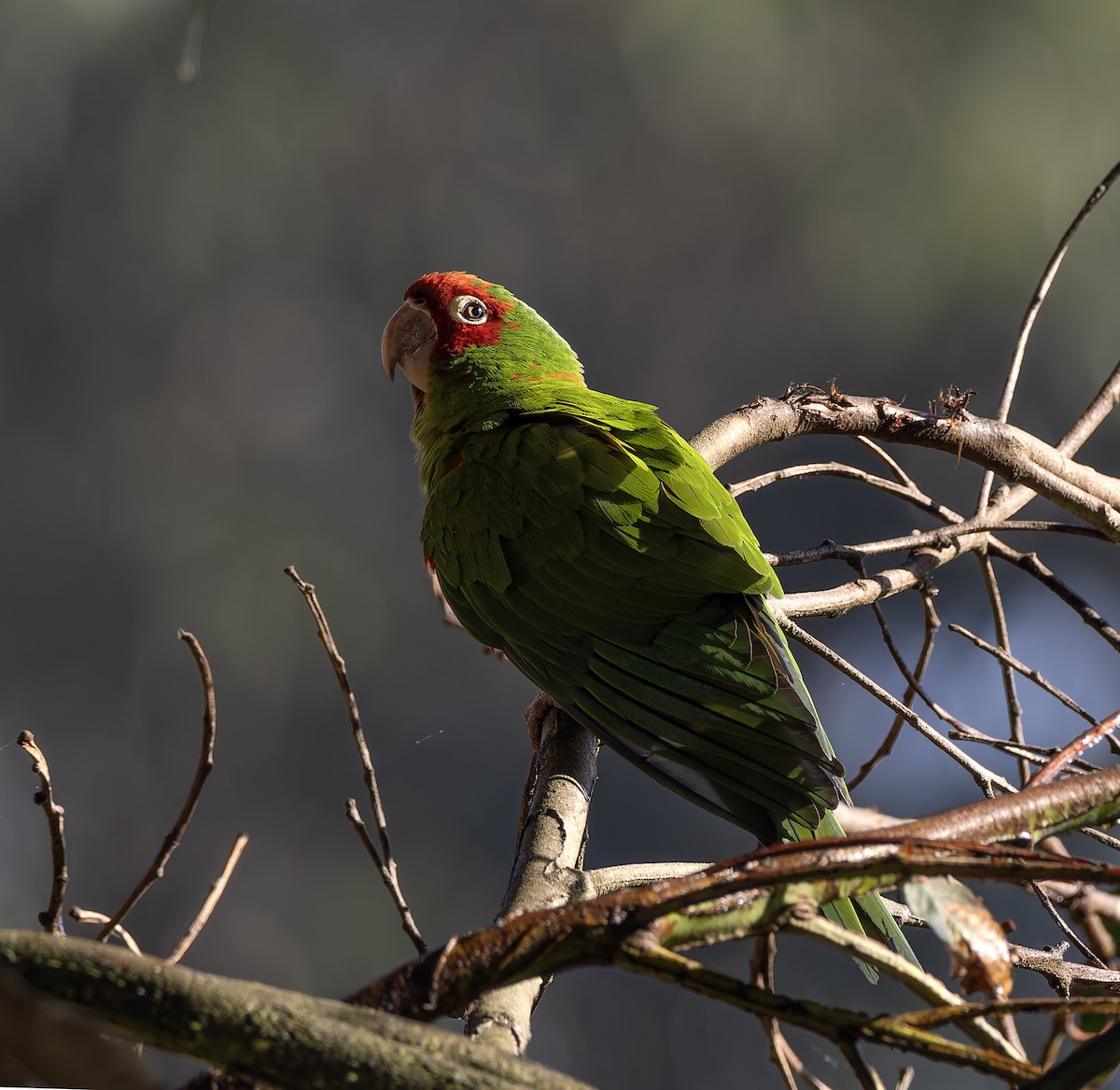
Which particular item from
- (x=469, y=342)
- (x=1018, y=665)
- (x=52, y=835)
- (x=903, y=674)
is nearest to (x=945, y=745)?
(x=1018, y=665)

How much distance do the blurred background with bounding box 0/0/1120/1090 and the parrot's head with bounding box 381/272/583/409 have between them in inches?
62.4

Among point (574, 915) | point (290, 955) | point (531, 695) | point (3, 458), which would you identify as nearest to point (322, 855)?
point (290, 955)

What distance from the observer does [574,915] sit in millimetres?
384

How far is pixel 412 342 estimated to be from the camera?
1815 millimetres

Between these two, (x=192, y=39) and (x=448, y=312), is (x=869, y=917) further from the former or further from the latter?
(x=448, y=312)

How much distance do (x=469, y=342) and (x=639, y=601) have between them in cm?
71

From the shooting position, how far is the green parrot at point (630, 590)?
1.01m

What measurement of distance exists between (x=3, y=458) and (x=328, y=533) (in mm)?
1061

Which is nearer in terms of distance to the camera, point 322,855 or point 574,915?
point 574,915

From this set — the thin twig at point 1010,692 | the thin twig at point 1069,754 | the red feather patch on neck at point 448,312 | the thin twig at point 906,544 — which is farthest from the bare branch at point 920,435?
the thin twig at point 1069,754

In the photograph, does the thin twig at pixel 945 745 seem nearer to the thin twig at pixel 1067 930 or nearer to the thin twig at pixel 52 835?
the thin twig at pixel 1067 930

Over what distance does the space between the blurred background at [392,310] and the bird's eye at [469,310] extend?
1.62 m

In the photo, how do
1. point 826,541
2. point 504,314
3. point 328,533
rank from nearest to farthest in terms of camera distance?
point 826,541, point 504,314, point 328,533

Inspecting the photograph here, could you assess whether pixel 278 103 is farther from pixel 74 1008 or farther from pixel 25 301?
pixel 74 1008
